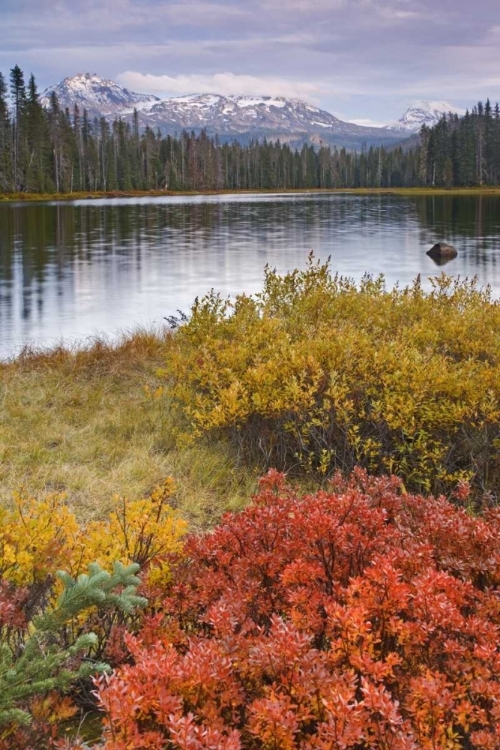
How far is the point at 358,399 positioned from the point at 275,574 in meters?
3.29

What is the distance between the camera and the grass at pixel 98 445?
5832mm

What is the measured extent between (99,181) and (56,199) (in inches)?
1039

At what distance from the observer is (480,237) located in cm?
3556

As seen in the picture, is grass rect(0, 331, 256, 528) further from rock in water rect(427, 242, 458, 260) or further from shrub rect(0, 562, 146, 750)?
rock in water rect(427, 242, 458, 260)

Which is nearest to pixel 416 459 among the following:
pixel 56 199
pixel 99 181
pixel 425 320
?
pixel 425 320

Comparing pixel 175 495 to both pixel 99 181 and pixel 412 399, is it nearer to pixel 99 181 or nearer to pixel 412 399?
pixel 412 399

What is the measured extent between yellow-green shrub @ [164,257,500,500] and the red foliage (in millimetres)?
2370

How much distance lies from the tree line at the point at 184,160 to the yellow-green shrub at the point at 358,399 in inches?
3111

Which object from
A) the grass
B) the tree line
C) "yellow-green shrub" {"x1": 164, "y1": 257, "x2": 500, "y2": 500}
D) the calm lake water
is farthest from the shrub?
the tree line

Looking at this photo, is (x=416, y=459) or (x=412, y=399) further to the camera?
(x=416, y=459)

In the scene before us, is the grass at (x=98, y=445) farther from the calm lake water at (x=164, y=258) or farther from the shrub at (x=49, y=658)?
the calm lake water at (x=164, y=258)

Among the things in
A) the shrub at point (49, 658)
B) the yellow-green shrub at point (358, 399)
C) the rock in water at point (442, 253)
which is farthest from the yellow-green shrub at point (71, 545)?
the rock in water at point (442, 253)

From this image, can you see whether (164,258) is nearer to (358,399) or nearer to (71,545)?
(358,399)

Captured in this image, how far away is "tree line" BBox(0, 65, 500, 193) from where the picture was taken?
8806 centimetres
